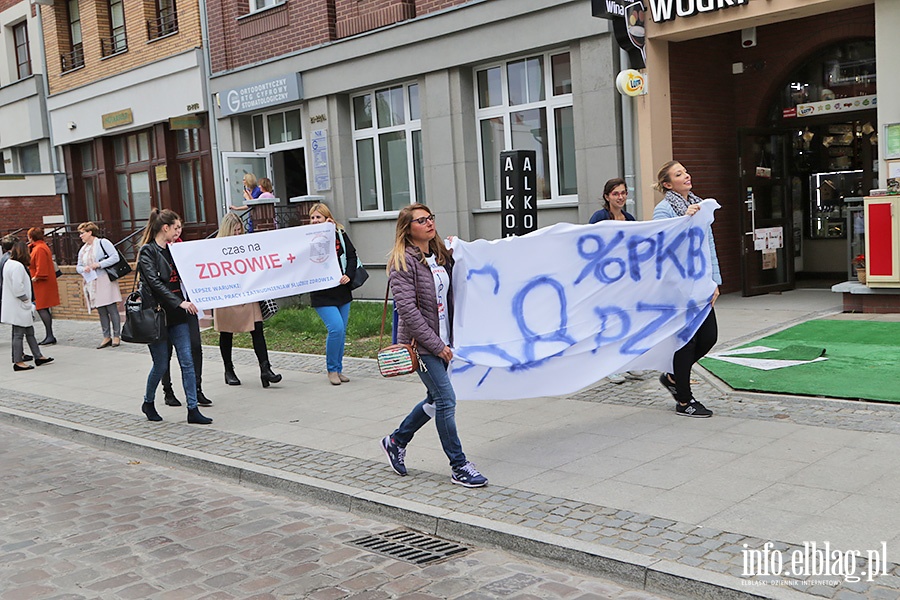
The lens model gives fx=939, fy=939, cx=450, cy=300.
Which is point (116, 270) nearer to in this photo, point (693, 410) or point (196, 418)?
point (196, 418)

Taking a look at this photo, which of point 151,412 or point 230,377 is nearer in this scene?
point 151,412

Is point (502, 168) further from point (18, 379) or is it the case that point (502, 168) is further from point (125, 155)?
point (125, 155)

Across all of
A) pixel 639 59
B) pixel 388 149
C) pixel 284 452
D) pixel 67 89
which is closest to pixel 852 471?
pixel 284 452

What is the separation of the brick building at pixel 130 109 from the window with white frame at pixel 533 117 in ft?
26.6

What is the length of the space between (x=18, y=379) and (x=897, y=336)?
11051 mm

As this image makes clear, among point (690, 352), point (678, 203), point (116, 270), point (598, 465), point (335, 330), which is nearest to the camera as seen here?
point (598, 465)

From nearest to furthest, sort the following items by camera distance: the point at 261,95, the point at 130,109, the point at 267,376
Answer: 1. the point at 267,376
2. the point at 261,95
3. the point at 130,109

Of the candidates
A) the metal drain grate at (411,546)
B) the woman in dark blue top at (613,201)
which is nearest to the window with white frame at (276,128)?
the woman in dark blue top at (613,201)

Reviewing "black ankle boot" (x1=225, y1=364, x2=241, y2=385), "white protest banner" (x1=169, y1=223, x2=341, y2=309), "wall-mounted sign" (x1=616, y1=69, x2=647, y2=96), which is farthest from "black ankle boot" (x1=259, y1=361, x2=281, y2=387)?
"wall-mounted sign" (x1=616, y1=69, x2=647, y2=96)

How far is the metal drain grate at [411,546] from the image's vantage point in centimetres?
539

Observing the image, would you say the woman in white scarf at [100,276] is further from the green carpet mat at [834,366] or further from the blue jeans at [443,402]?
the blue jeans at [443,402]

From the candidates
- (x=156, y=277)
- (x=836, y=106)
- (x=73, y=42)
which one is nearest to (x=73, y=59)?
(x=73, y=42)

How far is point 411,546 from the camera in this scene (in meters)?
5.60

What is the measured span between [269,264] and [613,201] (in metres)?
4.02
